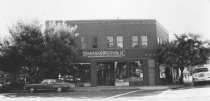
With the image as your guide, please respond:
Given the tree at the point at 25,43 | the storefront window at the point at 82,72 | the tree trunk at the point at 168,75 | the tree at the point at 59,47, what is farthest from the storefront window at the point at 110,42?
the tree trunk at the point at 168,75

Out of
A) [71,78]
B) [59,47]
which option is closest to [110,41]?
[71,78]

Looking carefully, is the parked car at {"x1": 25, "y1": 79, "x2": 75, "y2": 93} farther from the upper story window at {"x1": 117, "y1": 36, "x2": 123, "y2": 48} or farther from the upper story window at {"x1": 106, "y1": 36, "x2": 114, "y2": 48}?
Answer: the upper story window at {"x1": 117, "y1": 36, "x2": 123, "y2": 48}

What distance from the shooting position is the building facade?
34.6 metres

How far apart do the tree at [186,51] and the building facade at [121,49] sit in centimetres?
237

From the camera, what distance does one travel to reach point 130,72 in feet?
114

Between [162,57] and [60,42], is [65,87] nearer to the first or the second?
[60,42]

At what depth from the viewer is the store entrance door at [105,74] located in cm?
3550

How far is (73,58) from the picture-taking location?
31.9m

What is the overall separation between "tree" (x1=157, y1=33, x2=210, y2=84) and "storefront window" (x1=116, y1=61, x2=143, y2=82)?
319cm

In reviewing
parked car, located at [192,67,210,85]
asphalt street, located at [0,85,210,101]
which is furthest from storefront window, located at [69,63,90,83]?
parked car, located at [192,67,210,85]

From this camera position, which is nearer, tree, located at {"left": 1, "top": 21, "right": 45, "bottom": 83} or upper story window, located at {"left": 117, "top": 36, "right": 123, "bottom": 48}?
tree, located at {"left": 1, "top": 21, "right": 45, "bottom": 83}

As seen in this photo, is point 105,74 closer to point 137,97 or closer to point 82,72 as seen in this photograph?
point 82,72

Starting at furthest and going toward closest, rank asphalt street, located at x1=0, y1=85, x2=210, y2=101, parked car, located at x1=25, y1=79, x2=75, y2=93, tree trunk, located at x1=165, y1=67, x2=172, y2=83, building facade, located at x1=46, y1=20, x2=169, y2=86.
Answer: tree trunk, located at x1=165, y1=67, x2=172, y2=83, building facade, located at x1=46, y1=20, x2=169, y2=86, parked car, located at x1=25, y1=79, x2=75, y2=93, asphalt street, located at x1=0, y1=85, x2=210, y2=101

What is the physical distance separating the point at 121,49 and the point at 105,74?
3456 millimetres
